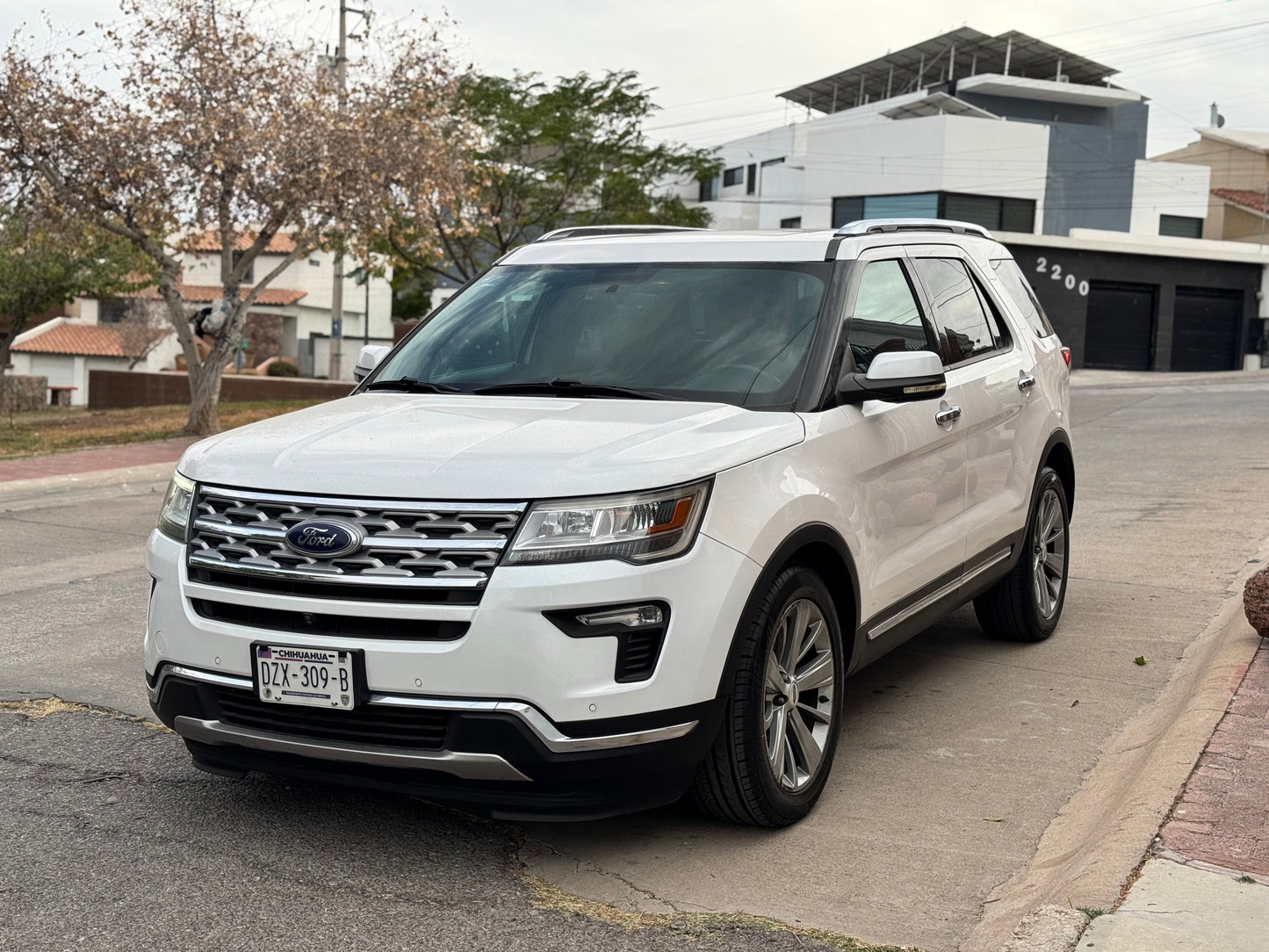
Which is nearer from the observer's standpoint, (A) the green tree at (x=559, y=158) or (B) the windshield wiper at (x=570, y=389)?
(B) the windshield wiper at (x=570, y=389)

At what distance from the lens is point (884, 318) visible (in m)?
5.31

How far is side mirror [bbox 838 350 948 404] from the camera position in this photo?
470cm

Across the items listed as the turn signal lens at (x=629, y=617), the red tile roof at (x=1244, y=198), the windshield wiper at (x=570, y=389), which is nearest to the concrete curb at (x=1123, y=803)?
the turn signal lens at (x=629, y=617)

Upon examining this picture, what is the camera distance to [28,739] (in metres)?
5.22

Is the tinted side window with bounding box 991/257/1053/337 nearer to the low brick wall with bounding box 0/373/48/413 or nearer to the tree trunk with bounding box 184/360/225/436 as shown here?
the tree trunk with bounding box 184/360/225/436

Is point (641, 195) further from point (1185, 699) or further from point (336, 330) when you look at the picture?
point (1185, 699)

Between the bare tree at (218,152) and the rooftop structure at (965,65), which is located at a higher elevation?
→ the rooftop structure at (965,65)

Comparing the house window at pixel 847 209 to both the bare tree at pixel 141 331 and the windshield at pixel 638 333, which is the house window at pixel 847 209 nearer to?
the bare tree at pixel 141 331

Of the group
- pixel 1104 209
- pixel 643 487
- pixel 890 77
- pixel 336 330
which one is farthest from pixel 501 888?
pixel 890 77

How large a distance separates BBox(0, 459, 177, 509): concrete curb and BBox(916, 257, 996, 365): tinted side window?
8.40m

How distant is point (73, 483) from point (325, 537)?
36.9 ft

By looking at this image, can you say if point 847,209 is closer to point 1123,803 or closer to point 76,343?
point 76,343

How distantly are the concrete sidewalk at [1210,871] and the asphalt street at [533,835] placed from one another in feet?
1.58

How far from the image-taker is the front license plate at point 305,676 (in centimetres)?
376
